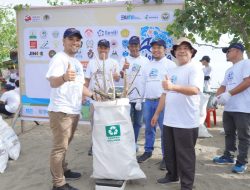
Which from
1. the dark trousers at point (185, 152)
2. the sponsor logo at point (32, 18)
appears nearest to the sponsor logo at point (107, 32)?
the sponsor logo at point (32, 18)

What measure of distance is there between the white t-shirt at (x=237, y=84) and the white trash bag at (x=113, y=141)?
62.5 inches

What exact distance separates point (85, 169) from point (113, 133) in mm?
1261

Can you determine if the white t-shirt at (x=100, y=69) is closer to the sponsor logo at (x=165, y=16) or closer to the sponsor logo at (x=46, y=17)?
the sponsor logo at (x=165, y=16)

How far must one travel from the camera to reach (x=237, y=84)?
14.8 feet

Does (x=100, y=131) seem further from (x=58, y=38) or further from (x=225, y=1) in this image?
(x=58, y=38)

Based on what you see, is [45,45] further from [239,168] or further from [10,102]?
[239,168]

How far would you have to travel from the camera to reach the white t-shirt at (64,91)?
363cm

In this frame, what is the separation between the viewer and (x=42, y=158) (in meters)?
5.35

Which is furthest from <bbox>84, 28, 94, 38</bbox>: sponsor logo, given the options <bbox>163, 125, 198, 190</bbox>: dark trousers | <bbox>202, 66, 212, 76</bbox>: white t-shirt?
<bbox>202, 66, 212, 76</bbox>: white t-shirt

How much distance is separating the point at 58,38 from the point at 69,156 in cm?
215

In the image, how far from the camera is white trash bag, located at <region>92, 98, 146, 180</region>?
3773 millimetres

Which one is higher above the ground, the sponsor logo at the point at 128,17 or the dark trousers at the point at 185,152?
the sponsor logo at the point at 128,17

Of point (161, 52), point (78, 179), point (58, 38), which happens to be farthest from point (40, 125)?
point (161, 52)

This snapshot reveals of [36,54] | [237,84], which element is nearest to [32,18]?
[36,54]
